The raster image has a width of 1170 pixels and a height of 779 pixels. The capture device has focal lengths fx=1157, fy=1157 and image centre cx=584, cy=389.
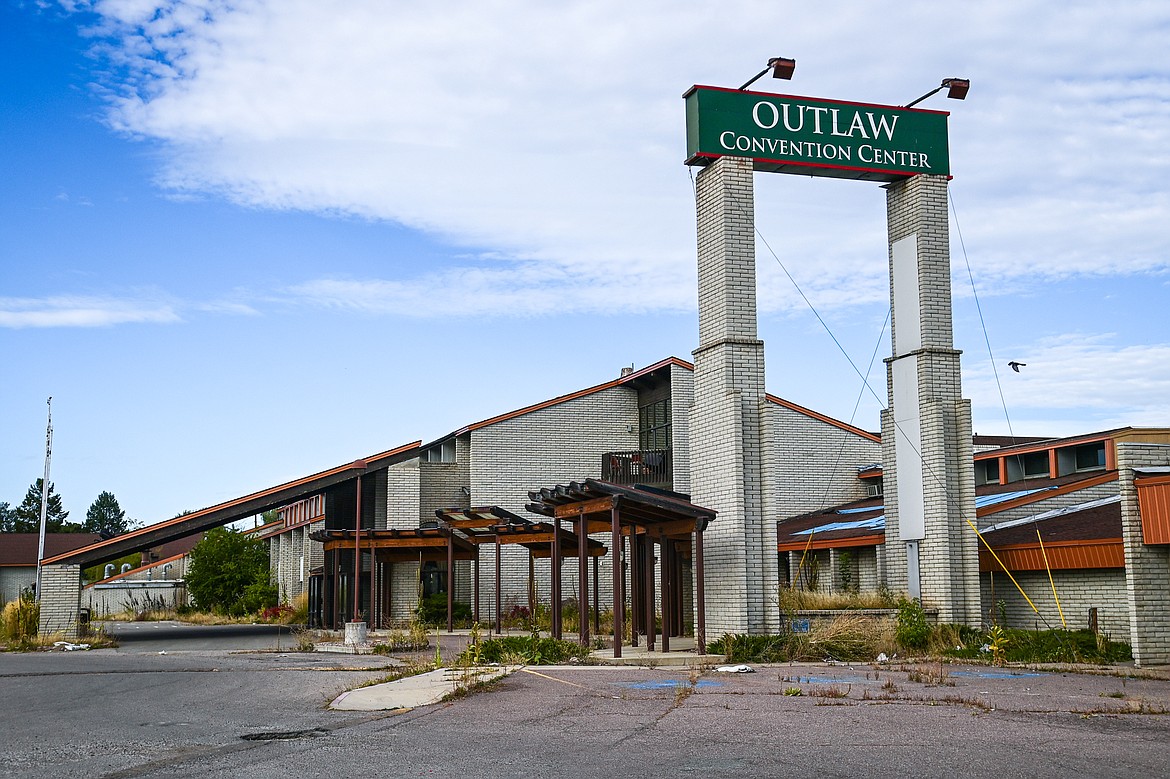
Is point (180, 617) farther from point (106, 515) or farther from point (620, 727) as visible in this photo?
point (106, 515)

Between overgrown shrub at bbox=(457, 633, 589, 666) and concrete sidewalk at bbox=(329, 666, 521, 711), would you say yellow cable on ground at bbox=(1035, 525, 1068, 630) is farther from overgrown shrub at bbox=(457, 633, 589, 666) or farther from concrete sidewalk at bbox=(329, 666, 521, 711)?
concrete sidewalk at bbox=(329, 666, 521, 711)

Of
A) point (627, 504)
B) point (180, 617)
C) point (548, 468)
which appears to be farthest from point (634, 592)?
point (180, 617)

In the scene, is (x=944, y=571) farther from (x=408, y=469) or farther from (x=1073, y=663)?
(x=408, y=469)

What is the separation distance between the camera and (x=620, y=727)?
11.2 metres

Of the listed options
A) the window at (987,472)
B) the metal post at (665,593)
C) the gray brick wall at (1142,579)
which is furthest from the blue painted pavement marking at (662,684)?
the window at (987,472)

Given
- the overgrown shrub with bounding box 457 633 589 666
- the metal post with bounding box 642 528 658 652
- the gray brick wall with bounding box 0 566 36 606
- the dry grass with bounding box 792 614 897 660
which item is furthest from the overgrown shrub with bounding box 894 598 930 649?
the gray brick wall with bounding box 0 566 36 606

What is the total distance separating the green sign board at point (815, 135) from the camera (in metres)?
22.2

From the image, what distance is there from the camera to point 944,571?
21.7 m

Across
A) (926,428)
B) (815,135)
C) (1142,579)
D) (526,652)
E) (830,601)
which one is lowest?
(526,652)

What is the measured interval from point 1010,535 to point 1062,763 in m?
14.7

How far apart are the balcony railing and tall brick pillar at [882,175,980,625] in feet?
45.1

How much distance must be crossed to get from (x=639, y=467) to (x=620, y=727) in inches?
1044

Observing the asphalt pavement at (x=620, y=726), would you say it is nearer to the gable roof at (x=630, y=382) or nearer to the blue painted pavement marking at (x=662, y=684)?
the blue painted pavement marking at (x=662, y=684)

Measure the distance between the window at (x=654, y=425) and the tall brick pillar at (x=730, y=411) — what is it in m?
15.0
